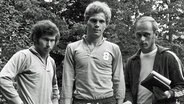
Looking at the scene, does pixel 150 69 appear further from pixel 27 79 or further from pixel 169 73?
pixel 27 79

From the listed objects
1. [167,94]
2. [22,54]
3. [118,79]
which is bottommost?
[167,94]

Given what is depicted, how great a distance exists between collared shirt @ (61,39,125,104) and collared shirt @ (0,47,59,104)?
10.1 inches

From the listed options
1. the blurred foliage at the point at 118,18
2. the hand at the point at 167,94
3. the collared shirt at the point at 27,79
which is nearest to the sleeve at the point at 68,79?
the collared shirt at the point at 27,79

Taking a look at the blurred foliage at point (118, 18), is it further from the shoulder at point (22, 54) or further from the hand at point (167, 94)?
the hand at point (167, 94)

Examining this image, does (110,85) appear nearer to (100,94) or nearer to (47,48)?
(100,94)

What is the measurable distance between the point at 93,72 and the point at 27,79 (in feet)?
2.77

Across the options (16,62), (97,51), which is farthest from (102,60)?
(16,62)

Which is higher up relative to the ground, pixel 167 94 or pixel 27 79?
pixel 27 79

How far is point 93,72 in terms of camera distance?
4051 mm

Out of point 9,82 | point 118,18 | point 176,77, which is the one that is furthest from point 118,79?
point 118,18

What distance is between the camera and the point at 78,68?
4.13 m

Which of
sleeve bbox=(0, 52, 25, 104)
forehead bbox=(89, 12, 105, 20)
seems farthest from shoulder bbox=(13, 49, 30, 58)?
forehead bbox=(89, 12, 105, 20)

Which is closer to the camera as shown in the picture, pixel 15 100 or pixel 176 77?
pixel 15 100

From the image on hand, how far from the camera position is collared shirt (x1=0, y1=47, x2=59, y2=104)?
3.71m
